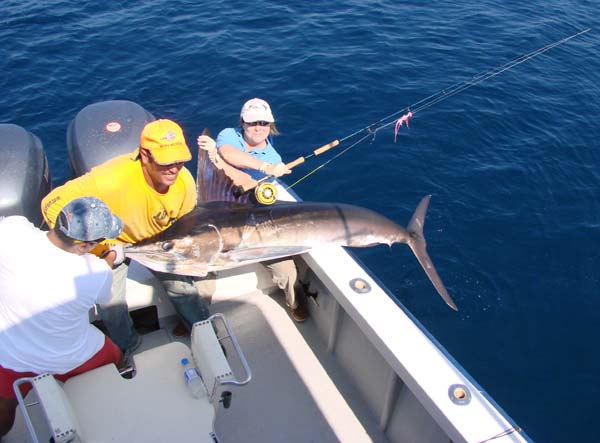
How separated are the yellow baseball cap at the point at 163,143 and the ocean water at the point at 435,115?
10.2 feet

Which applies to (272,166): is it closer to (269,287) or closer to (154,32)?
(269,287)

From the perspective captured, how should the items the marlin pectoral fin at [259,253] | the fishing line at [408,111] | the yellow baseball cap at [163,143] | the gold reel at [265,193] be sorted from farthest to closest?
1. the fishing line at [408,111]
2. the gold reel at [265,193]
3. the marlin pectoral fin at [259,253]
4. the yellow baseball cap at [163,143]

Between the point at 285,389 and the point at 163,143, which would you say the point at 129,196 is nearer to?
Answer: the point at 163,143

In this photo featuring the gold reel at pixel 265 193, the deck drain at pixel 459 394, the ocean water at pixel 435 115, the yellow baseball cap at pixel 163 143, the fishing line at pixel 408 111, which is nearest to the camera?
Result: the deck drain at pixel 459 394

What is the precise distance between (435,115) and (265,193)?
514 cm

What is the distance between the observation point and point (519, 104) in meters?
7.92

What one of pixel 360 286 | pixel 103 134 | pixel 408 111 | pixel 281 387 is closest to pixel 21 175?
pixel 103 134

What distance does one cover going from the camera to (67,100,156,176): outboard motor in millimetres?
3918

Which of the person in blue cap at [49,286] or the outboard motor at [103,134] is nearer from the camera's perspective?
the person in blue cap at [49,286]

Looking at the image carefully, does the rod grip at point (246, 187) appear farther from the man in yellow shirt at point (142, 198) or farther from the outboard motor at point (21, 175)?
the outboard motor at point (21, 175)

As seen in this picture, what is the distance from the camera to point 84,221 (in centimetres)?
207

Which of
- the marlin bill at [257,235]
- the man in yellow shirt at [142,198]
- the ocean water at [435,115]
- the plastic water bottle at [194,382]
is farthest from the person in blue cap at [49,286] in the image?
the ocean water at [435,115]

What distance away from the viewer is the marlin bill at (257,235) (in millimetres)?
2986

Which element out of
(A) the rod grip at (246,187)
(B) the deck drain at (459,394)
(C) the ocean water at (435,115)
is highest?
(A) the rod grip at (246,187)
